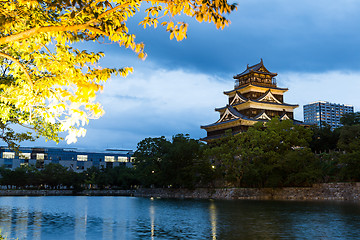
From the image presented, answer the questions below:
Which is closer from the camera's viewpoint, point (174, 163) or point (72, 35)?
point (72, 35)

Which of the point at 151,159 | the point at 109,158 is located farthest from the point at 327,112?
the point at 151,159

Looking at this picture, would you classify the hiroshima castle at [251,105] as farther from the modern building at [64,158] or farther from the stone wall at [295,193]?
the modern building at [64,158]

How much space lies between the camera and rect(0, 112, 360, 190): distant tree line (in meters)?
41.2

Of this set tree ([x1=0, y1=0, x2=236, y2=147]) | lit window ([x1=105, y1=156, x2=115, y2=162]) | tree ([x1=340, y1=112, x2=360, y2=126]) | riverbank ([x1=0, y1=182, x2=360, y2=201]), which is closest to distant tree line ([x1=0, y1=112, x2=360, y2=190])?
riverbank ([x1=0, y1=182, x2=360, y2=201])

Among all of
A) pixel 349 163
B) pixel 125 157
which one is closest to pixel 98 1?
pixel 349 163

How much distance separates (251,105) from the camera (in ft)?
198

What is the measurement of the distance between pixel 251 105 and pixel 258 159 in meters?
18.7

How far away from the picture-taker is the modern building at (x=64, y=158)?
99625 mm

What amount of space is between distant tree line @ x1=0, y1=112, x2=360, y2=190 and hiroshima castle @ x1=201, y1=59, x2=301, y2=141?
23.1 feet

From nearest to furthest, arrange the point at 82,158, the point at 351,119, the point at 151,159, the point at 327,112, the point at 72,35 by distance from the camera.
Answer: the point at 72,35 < the point at 151,159 < the point at 351,119 < the point at 82,158 < the point at 327,112

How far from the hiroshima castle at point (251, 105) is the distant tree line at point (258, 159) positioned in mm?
7047

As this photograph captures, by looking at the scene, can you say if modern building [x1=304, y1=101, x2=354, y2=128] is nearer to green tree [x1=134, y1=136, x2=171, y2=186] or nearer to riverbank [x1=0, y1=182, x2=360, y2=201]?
green tree [x1=134, y1=136, x2=171, y2=186]

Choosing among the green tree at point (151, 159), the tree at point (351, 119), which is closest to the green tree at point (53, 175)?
the green tree at point (151, 159)

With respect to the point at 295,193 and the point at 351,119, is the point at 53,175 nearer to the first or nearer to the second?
the point at 295,193
